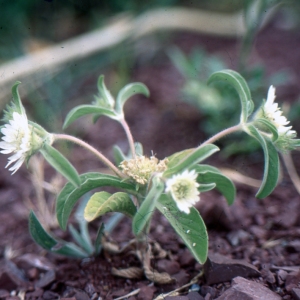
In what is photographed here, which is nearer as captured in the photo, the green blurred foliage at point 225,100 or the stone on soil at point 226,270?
the stone on soil at point 226,270

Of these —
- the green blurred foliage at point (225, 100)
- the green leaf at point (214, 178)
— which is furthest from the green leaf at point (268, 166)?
the green blurred foliage at point (225, 100)

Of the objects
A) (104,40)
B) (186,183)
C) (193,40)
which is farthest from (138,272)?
(193,40)

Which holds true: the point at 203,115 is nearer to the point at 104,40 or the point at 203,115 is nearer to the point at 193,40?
the point at 104,40

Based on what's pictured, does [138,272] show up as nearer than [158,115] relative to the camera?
Yes

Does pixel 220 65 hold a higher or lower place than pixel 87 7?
lower

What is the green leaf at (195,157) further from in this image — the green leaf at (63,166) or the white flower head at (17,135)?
the white flower head at (17,135)

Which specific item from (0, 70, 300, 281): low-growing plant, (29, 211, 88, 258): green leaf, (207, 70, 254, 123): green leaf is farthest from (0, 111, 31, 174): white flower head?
(207, 70, 254, 123): green leaf
